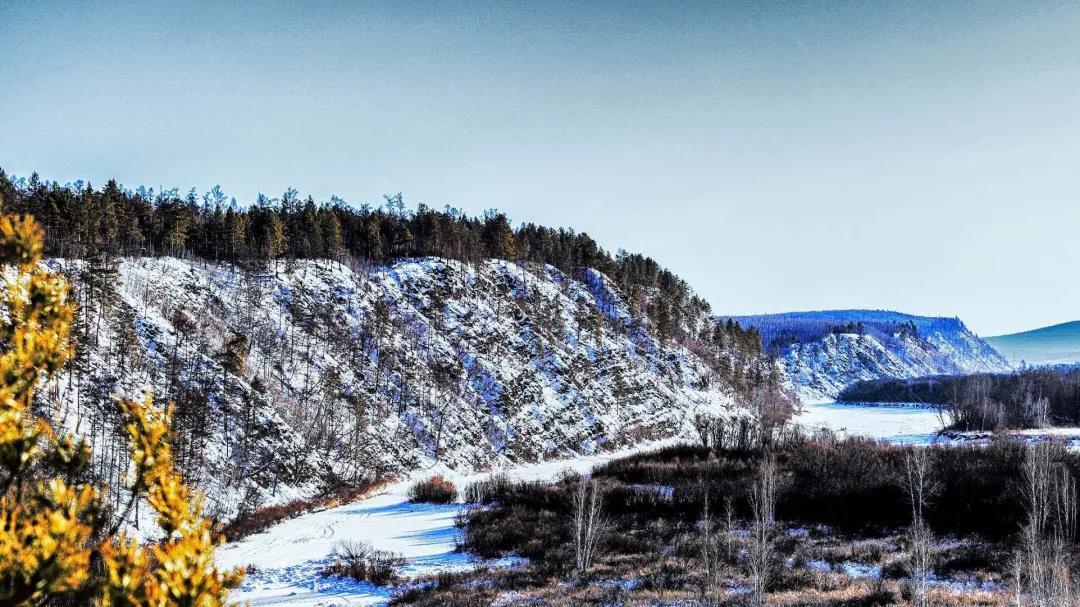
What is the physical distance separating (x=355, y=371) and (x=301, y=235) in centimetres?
2883

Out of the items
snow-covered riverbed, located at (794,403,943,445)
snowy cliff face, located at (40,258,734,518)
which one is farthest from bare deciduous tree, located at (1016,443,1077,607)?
snowy cliff face, located at (40,258,734,518)

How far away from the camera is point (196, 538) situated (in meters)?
3.96

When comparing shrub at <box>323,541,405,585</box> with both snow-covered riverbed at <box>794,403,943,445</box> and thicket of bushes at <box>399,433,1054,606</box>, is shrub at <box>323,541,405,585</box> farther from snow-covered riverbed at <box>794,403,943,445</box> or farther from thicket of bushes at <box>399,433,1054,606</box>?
snow-covered riverbed at <box>794,403,943,445</box>

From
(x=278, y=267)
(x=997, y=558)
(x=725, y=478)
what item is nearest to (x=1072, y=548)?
(x=997, y=558)

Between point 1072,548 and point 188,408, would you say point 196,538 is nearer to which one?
point 1072,548

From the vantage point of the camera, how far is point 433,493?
52.3m

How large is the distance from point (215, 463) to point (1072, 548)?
61.7 m

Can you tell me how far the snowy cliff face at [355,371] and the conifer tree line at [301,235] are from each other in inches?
178

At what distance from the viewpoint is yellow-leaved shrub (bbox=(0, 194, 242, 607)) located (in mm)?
3529

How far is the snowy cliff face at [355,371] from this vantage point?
173 ft

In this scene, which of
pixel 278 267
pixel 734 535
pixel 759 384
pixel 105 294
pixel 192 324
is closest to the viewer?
pixel 734 535

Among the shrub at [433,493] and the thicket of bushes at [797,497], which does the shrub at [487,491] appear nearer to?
the thicket of bushes at [797,497]

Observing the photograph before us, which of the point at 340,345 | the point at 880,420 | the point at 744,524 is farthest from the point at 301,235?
the point at 880,420

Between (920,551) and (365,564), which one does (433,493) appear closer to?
(365,564)
